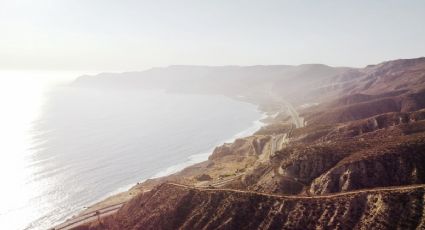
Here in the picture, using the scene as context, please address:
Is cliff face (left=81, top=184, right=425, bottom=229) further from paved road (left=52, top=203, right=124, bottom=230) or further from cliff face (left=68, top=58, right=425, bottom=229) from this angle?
paved road (left=52, top=203, right=124, bottom=230)

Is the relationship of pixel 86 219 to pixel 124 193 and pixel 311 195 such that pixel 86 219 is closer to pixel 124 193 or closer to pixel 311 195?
pixel 124 193

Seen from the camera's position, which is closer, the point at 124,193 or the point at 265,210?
the point at 265,210

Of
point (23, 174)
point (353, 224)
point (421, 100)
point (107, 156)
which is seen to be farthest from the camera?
point (107, 156)

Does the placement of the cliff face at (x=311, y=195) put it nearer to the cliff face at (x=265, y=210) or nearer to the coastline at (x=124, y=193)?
the cliff face at (x=265, y=210)

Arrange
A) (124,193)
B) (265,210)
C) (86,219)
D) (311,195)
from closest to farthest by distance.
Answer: (265,210), (311,195), (86,219), (124,193)

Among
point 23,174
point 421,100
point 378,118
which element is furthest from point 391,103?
point 23,174

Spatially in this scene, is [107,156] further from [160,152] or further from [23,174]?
[23,174]

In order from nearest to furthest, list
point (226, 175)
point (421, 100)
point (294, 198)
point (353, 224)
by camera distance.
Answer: point (353, 224), point (294, 198), point (226, 175), point (421, 100)

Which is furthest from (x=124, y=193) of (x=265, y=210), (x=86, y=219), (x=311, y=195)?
(x=311, y=195)
